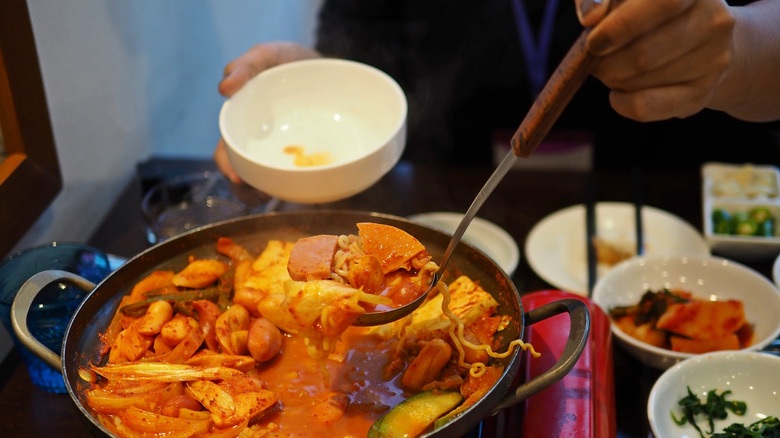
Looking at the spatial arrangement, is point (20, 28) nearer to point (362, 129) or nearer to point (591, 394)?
point (362, 129)

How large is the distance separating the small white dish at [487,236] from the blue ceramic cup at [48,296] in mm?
1365

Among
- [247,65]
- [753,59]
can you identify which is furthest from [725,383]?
[247,65]

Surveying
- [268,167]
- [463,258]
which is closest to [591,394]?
[463,258]

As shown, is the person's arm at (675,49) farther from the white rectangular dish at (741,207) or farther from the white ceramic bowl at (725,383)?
the white rectangular dish at (741,207)

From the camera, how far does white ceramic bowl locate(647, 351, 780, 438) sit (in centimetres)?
194

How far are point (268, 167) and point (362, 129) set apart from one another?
1.72 feet

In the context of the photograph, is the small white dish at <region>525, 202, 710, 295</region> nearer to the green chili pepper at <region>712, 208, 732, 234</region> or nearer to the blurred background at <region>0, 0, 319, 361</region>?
the green chili pepper at <region>712, 208, 732, 234</region>

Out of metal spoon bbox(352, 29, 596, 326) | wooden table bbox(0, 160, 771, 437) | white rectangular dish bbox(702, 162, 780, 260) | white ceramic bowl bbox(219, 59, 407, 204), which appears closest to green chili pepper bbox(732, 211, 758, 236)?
white rectangular dish bbox(702, 162, 780, 260)

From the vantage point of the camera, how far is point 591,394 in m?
1.82

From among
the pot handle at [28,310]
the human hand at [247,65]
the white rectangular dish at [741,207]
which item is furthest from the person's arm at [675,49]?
the pot handle at [28,310]

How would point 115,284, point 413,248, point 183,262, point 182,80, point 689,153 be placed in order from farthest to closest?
point 689,153, point 182,80, point 183,262, point 115,284, point 413,248

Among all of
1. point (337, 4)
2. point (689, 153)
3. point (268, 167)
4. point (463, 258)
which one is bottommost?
point (689, 153)

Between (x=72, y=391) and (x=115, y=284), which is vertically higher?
(x=72, y=391)

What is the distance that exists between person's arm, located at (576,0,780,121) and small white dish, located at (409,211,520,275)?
1.15 meters
